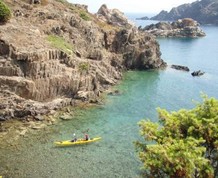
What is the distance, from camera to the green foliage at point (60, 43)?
66250mm

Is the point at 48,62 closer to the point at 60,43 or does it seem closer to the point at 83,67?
the point at 83,67

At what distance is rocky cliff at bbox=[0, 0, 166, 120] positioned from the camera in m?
56.5

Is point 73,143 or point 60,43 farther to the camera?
point 60,43

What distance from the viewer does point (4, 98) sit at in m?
55.4

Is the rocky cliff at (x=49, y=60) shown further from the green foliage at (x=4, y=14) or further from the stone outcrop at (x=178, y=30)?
the stone outcrop at (x=178, y=30)

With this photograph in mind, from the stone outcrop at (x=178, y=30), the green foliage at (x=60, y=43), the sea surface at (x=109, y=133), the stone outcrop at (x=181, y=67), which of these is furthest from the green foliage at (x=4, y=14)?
the stone outcrop at (x=178, y=30)

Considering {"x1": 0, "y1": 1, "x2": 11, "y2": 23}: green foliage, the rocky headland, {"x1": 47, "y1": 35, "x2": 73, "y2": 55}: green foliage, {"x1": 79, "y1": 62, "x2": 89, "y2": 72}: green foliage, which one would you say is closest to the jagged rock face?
the rocky headland

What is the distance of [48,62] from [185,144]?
42.7 metres

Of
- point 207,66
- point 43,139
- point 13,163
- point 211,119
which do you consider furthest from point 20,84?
point 207,66

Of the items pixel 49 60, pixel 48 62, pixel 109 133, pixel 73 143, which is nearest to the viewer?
pixel 73 143

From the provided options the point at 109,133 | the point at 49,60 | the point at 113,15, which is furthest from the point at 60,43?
the point at 113,15

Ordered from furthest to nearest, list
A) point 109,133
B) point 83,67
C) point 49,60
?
point 83,67 < point 49,60 < point 109,133

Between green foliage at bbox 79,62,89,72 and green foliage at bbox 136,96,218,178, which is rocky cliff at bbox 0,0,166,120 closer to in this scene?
green foliage at bbox 79,62,89,72

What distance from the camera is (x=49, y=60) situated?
61562mm
